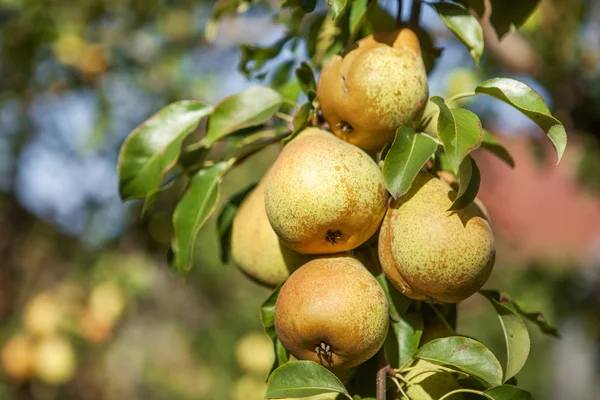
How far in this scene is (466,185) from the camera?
0.78 metres

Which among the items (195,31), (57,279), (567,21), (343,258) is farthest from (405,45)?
(57,279)

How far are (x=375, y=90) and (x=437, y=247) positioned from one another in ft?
0.75

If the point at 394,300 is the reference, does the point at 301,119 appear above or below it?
above

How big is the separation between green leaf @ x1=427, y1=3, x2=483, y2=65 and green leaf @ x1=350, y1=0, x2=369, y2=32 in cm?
14

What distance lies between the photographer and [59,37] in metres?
2.89

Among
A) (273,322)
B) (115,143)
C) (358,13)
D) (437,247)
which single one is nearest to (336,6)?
(358,13)

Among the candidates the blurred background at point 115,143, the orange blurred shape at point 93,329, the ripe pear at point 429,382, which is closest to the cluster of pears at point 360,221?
the ripe pear at point 429,382

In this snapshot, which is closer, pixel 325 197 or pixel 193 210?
pixel 325 197

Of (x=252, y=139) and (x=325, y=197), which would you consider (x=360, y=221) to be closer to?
(x=325, y=197)

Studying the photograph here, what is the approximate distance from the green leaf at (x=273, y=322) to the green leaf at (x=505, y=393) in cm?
28

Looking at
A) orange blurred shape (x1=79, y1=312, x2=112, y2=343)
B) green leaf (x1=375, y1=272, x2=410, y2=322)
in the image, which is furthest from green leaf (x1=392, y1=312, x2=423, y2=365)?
orange blurred shape (x1=79, y1=312, x2=112, y2=343)

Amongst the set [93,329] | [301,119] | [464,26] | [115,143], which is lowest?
[93,329]

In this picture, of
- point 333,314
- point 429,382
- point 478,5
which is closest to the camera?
point 333,314

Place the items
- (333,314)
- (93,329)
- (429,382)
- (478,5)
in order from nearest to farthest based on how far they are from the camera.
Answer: (333,314)
(429,382)
(478,5)
(93,329)
